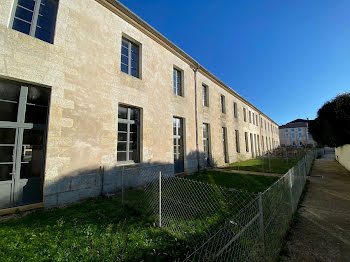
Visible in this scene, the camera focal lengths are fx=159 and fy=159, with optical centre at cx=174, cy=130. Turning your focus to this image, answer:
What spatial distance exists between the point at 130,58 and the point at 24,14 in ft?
10.7

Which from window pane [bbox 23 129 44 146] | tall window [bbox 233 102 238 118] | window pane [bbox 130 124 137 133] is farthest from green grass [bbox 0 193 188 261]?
tall window [bbox 233 102 238 118]

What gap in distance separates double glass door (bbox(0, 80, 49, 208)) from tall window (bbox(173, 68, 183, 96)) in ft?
20.0

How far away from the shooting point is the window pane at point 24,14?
426cm

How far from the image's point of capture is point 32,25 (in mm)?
4367

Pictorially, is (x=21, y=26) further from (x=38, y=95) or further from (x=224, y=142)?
(x=224, y=142)

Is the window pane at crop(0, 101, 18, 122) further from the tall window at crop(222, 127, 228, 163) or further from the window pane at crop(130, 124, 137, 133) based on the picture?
the tall window at crop(222, 127, 228, 163)

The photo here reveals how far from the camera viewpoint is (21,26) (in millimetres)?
4270

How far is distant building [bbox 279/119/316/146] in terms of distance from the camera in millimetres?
54834

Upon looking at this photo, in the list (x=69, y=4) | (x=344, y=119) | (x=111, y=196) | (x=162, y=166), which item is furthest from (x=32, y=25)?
(x=344, y=119)

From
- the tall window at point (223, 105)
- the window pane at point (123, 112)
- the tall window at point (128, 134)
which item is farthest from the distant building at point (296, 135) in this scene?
the window pane at point (123, 112)

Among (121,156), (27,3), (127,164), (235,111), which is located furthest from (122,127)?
(235,111)

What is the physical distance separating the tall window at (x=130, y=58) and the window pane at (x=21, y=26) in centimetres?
288

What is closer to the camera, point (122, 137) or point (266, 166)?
point (122, 137)

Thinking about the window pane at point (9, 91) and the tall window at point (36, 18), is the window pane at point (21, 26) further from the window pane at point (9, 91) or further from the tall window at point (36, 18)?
the window pane at point (9, 91)
